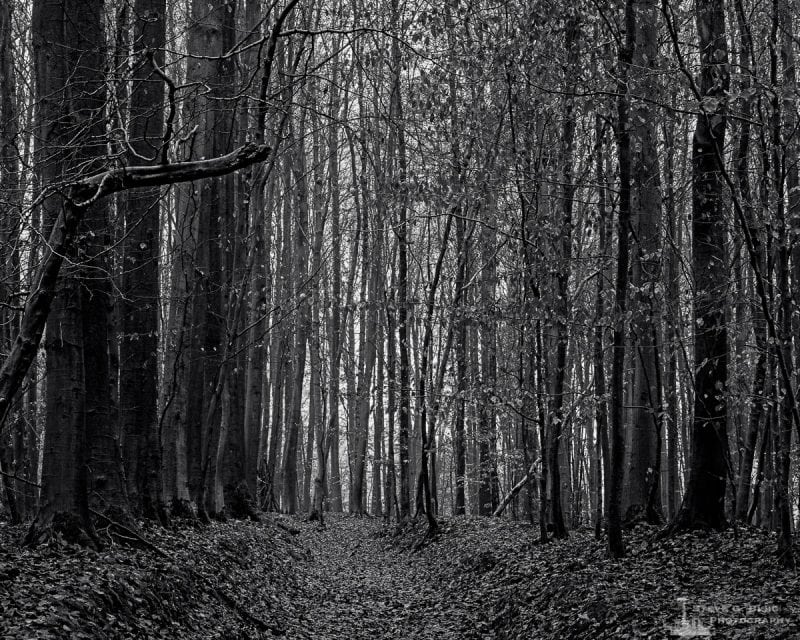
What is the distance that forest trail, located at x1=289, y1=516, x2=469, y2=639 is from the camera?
9.50 metres

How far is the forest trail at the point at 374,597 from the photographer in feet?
31.2

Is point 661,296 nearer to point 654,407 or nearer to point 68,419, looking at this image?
point 654,407

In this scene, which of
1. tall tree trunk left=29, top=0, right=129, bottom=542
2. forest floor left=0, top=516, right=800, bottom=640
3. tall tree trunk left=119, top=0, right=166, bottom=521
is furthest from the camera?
tall tree trunk left=119, top=0, right=166, bottom=521

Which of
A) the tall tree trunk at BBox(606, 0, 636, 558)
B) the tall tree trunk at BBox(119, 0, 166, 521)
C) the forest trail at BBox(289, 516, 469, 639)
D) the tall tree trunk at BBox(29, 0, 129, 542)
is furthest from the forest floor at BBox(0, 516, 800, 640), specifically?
the tall tree trunk at BBox(119, 0, 166, 521)

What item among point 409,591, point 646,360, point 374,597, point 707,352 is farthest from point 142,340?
point 707,352

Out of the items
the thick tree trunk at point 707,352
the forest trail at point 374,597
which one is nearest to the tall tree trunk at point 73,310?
the forest trail at point 374,597

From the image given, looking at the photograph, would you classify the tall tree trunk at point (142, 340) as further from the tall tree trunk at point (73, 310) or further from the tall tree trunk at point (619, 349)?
the tall tree trunk at point (619, 349)

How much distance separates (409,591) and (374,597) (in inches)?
29.1

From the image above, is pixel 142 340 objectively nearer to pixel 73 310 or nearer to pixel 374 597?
pixel 73 310

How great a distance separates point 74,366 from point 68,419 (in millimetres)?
582

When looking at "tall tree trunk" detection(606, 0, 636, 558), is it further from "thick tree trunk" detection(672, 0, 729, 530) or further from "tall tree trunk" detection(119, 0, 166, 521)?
"tall tree trunk" detection(119, 0, 166, 521)

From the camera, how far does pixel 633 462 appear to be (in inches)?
466

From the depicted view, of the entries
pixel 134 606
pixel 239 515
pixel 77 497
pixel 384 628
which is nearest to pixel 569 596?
pixel 384 628

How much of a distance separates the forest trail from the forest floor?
4cm
